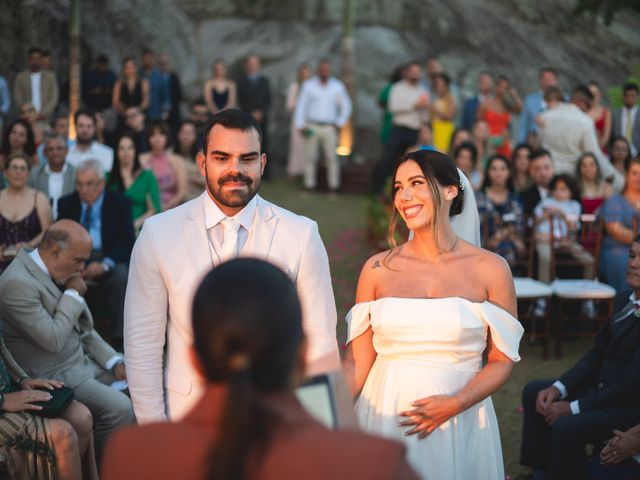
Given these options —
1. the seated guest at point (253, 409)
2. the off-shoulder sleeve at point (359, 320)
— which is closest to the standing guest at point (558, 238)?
the off-shoulder sleeve at point (359, 320)

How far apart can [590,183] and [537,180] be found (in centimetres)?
61

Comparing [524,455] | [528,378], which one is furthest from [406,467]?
[528,378]

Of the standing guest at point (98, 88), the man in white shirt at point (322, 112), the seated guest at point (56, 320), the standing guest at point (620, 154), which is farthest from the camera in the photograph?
the man in white shirt at point (322, 112)

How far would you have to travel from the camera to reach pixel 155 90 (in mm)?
13727

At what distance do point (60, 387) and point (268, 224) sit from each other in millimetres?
1819

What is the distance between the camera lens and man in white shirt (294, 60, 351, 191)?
13977 mm

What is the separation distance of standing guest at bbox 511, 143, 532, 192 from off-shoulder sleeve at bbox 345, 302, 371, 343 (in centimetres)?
603

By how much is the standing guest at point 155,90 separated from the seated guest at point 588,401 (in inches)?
377

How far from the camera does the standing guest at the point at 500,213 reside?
27.9 feet

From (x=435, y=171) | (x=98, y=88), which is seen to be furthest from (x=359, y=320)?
(x=98, y=88)

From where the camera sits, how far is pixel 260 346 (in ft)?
5.57

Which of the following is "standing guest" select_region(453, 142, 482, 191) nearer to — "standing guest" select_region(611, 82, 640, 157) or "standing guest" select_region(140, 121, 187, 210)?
"standing guest" select_region(140, 121, 187, 210)

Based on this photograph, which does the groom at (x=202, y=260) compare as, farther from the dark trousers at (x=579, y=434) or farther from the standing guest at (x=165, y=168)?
the standing guest at (x=165, y=168)

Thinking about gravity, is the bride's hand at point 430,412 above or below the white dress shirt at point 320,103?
below
